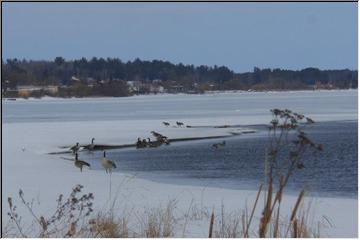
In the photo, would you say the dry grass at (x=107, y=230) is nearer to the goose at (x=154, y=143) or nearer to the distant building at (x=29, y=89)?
the goose at (x=154, y=143)

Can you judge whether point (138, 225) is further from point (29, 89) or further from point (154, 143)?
point (29, 89)

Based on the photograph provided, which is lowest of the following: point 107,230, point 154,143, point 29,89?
point 154,143

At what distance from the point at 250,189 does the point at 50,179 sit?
102 inches

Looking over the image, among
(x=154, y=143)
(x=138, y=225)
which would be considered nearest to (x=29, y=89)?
(x=154, y=143)

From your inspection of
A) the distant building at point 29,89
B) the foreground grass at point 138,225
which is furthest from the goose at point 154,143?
the foreground grass at point 138,225

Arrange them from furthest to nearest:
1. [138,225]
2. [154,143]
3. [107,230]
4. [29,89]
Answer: [29,89], [154,143], [138,225], [107,230]

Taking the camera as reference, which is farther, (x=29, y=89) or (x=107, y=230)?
(x=29, y=89)

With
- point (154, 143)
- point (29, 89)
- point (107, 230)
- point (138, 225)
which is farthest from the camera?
point (29, 89)

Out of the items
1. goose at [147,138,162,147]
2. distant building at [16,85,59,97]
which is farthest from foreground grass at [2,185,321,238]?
distant building at [16,85,59,97]

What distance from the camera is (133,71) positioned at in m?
21.5

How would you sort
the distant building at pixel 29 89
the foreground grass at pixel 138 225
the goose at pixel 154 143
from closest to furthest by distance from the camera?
the foreground grass at pixel 138 225 < the goose at pixel 154 143 < the distant building at pixel 29 89

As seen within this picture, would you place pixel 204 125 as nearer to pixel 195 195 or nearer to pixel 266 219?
pixel 195 195

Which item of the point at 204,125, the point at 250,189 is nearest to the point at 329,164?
the point at 250,189

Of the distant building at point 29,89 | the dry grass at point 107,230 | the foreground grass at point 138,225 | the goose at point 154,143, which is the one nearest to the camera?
the foreground grass at point 138,225
